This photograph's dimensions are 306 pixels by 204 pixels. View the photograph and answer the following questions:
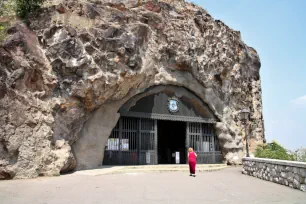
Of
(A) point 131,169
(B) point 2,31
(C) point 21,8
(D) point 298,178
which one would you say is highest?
(C) point 21,8

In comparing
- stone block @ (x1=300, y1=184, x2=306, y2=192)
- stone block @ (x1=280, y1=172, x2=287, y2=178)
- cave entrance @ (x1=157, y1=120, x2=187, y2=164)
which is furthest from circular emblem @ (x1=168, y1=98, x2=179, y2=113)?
stone block @ (x1=300, y1=184, x2=306, y2=192)

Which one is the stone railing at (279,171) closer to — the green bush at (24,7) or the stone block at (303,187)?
the stone block at (303,187)

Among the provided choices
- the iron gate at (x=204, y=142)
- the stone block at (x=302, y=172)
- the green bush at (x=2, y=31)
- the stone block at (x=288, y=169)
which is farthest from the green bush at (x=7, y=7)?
the stone block at (x=302, y=172)

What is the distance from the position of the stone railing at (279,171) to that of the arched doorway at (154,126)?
204 inches

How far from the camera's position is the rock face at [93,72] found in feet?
36.3

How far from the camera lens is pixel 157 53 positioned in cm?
1608

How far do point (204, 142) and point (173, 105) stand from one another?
139 inches

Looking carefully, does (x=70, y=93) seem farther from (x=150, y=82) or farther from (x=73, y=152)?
(x=150, y=82)

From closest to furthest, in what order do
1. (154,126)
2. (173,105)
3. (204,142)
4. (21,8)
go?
(21,8) < (154,126) < (173,105) < (204,142)

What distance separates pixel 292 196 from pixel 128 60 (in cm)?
946

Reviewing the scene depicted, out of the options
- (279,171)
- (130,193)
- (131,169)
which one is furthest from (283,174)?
(131,169)

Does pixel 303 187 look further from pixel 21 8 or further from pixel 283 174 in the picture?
pixel 21 8

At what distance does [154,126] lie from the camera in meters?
17.0

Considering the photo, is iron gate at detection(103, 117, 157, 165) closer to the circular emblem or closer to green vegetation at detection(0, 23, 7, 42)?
the circular emblem
